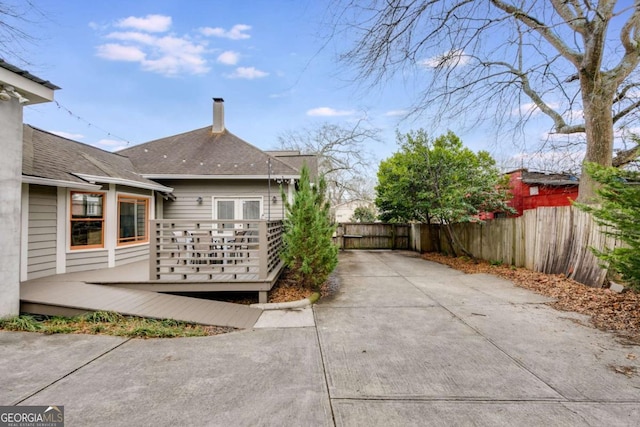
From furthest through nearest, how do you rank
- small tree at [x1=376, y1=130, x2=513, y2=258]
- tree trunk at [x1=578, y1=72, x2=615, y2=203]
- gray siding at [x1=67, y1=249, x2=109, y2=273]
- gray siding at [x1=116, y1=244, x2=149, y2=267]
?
small tree at [x1=376, y1=130, x2=513, y2=258] < gray siding at [x1=116, y1=244, x2=149, y2=267] < tree trunk at [x1=578, y1=72, x2=615, y2=203] < gray siding at [x1=67, y1=249, x2=109, y2=273]

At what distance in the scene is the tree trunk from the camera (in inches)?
258

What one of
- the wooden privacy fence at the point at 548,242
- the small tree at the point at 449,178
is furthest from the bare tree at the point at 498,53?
the small tree at the point at 449,178

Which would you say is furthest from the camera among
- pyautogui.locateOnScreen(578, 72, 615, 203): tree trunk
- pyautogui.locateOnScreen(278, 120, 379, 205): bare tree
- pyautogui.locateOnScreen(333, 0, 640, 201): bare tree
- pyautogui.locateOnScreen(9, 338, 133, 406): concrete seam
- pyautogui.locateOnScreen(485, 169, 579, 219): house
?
pyautogui.locateOnScreen(278, 120, 379, 205): bare tree

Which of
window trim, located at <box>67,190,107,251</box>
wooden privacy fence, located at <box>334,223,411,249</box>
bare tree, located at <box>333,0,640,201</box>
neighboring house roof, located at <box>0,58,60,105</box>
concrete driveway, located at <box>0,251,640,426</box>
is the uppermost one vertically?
bare tree, located at <box>333,0,640,201</box>

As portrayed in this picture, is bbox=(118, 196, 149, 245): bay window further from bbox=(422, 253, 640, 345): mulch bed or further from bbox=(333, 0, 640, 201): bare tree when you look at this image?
bbox=(422, 253, 640, 345): mulch bed

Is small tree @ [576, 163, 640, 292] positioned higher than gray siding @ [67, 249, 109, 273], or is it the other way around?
small tree @ [576, 163, 640, 292]

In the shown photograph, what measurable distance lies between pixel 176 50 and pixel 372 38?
30.4ft

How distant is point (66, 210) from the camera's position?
636 centimetres

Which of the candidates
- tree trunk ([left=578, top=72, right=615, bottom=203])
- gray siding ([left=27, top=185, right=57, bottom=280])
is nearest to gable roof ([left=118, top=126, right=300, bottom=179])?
gray siding ([left=27, top=185, right=57, bottom=280])

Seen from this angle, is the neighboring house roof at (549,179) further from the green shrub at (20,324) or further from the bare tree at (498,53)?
the green shrub at (20,324)

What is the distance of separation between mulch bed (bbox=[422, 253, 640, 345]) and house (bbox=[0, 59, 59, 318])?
8.31 m

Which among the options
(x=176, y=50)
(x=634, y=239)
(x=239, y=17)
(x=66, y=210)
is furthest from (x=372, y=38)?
(x=176, y=50)

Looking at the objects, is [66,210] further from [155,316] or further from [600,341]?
[600,341]

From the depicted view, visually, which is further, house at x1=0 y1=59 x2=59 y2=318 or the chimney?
the chimney
